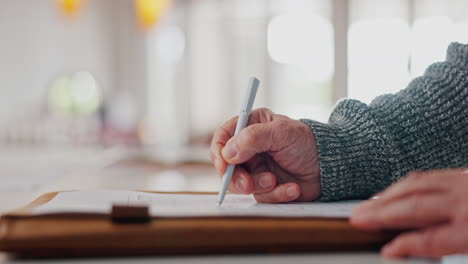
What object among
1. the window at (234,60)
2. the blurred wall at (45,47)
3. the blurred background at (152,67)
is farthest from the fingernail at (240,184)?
the window at (234,60)

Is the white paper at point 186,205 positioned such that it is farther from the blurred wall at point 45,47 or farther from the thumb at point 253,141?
the blurred wall at point 45,47

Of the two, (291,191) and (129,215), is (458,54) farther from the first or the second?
(129,215)

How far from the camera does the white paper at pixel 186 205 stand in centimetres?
54

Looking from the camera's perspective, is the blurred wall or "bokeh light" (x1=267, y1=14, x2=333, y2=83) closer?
the blurred wall

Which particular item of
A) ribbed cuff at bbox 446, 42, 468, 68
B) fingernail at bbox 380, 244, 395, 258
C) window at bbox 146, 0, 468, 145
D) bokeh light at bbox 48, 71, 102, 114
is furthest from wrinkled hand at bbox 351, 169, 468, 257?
window at bbox 146, 0, 468, 145

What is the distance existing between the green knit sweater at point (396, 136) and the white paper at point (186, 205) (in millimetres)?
44

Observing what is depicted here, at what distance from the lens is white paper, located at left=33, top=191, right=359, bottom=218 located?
54cm

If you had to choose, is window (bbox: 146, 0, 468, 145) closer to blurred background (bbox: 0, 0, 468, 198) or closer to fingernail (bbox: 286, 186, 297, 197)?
blurred background (bbox: 0, 0, 468, 198)

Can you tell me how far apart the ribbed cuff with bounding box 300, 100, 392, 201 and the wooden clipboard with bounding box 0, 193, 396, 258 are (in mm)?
209

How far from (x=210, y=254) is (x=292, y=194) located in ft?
0.79

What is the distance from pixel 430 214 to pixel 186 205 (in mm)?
260

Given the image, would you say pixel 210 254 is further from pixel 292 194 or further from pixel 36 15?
pixel 36 15

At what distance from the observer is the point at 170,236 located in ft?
1.60

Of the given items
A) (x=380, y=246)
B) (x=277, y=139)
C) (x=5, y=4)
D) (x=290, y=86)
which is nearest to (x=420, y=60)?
(x=277, y=139)
